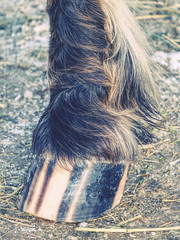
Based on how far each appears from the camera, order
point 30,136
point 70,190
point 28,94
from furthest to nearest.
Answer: point 28,94 < point 30,136 < point 70,190

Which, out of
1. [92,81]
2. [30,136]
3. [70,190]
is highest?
[92,81]

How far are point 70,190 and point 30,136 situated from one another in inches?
24.9

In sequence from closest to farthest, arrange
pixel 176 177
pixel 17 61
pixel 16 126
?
pixel 176 177, pixel 16 126, pixel 17 61

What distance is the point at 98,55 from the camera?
1499 millimetres

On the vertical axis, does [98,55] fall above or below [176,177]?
above

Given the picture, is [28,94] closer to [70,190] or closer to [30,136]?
[30,136]

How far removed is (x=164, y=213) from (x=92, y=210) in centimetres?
28

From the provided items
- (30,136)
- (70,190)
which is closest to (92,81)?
(70,190)

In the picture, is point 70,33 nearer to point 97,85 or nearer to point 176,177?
point 97,85

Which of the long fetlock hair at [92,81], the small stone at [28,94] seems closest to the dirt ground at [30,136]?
the small stone at [28,94]

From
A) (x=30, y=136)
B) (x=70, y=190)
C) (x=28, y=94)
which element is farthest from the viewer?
(x=28, y=94)

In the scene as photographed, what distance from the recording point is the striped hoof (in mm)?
1457

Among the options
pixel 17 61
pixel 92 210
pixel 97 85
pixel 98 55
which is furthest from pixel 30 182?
pixel 17 61

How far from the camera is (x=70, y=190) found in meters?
1.45
